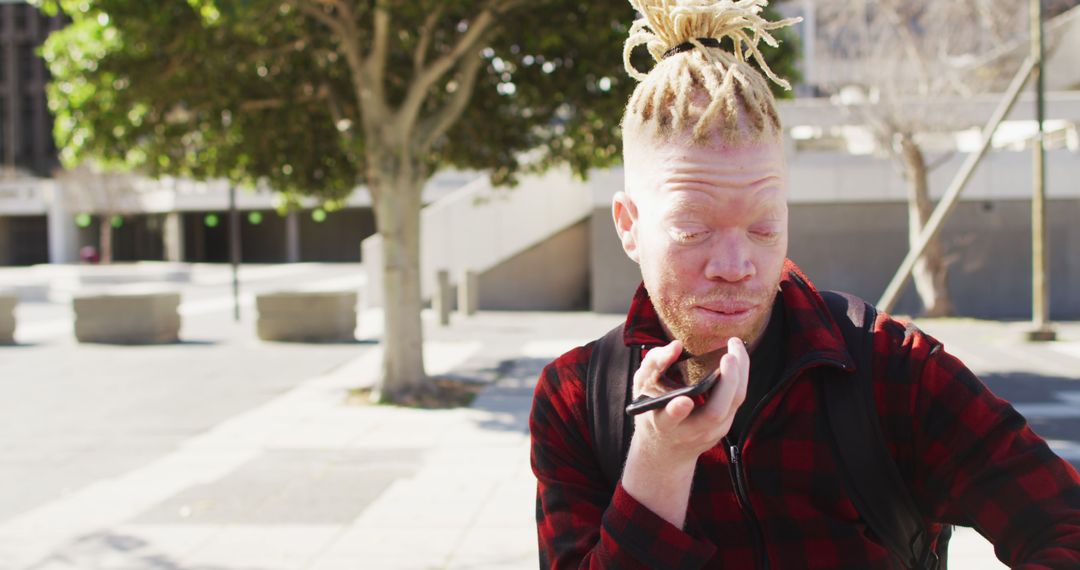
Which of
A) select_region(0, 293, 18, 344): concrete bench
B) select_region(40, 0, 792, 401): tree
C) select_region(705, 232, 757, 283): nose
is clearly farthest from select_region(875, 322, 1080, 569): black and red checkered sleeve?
select_region(0, 293, 18, 344): concrete bench

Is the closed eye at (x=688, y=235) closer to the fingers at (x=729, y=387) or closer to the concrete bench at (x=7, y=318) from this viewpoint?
the fingers at (x=729, y=387)

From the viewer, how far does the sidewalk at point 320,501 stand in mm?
6152

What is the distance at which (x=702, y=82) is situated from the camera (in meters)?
1.45

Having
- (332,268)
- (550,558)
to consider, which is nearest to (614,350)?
(550,558)

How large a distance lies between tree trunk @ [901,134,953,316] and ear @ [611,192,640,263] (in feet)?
60.2

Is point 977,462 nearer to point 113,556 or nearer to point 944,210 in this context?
point 113,556

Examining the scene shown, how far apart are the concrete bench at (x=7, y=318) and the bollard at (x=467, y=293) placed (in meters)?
8.35

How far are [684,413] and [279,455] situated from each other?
26.9 ft

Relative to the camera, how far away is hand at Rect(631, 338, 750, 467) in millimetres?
1222

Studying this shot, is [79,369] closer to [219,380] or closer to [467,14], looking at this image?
[219,380]

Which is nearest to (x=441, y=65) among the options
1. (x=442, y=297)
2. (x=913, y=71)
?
(x=442, y=297)

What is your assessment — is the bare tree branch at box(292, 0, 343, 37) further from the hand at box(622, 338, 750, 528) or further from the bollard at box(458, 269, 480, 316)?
the bollard at box(458, 269, 480, 316)

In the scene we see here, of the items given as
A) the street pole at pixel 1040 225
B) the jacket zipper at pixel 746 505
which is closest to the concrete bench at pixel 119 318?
the street pole at pixel 1040 225

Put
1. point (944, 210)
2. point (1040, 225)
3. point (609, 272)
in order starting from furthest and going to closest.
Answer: point (609, 272) → point (1040, 225) → point (944, 210)
